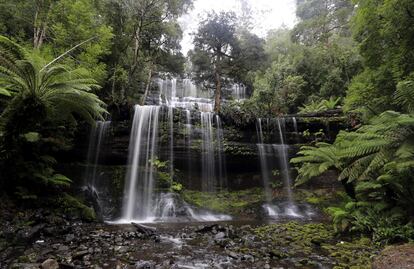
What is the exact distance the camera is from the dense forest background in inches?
233

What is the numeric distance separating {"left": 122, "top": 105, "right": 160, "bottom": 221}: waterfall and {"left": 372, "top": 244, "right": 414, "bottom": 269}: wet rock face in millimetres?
7244

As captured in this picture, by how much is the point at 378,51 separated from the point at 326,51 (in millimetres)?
10449

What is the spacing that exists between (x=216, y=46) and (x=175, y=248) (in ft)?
37.2

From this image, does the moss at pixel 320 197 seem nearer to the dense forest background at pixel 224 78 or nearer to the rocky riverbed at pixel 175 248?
the dense forest background at pixel 224 78

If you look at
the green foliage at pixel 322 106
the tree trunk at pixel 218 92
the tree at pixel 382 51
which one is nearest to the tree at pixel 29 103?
the tree at pixel 382 51

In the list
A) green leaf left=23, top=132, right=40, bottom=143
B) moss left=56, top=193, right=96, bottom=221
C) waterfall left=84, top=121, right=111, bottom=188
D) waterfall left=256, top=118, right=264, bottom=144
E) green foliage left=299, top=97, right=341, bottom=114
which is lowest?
moss left=56, top=193, right=96, bottom=221

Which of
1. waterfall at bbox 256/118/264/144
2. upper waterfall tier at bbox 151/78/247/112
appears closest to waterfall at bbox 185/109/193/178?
waterfall at bbox 256/118/264/144

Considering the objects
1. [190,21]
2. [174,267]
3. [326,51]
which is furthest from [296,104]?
[190,21]

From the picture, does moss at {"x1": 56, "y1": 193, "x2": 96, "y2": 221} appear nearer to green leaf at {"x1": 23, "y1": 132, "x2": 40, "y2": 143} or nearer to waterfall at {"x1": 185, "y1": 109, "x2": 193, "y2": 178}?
green leaf at {"x1": 23, "y1": 132, "x2": 40, "y2": 143}

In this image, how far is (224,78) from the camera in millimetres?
15648

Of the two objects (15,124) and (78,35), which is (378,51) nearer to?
(15,124)

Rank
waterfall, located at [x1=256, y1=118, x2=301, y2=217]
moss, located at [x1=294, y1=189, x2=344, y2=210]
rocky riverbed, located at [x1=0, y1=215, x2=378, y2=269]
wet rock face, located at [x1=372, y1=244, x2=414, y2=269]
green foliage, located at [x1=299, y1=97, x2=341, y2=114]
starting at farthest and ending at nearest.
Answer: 1. green foliage, located at [x1=299, y1=97, x2=341, y2=114]
2. waterfall, located at [x1=256, y1=118, x2=301, y2=217]
3. moss, located at [x1=294, y1=189, x2=344, y2=210]
4. rocky riverbed, located at [x1=0, y1=215, x2=378, y2=269]
5. wet rock face, located at [x1=372, y1=244, x2=414, y2=269]

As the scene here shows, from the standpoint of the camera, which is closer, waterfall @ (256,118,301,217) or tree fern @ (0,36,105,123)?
tree fern @ (0,36,105,123)

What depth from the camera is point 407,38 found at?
677 centimetres
